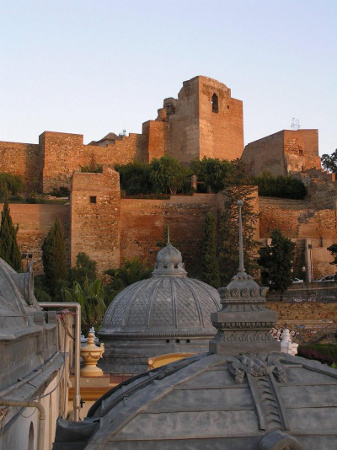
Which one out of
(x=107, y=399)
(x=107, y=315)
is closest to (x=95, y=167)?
(x=107, y=315)

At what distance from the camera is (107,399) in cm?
491

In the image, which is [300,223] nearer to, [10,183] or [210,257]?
[210,257]

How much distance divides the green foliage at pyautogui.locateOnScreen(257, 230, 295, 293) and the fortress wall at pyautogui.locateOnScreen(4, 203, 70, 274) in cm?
947

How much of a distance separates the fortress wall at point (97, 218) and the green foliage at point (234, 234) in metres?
5.16

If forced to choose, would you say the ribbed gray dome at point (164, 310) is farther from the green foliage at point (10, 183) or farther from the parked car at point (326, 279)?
the green foliage at point (10, 183)

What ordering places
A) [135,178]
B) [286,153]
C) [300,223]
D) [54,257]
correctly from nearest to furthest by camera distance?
[54,257] < [300,223] < [135,178] < [286,153]

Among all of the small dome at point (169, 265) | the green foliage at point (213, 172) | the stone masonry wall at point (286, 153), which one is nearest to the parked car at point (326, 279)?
the green foliage at point (213, 172)

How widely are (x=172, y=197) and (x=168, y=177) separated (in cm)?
227

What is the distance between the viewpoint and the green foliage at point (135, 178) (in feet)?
131

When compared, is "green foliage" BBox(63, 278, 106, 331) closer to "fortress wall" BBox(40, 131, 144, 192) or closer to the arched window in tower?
"fortress wall" BBox(40, 131, 144, 192)

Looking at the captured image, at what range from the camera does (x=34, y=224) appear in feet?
113

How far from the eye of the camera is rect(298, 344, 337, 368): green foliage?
21.7 metres

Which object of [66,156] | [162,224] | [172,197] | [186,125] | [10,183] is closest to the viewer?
[162,224]

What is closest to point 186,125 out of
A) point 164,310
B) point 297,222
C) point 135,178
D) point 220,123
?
point 220,123
